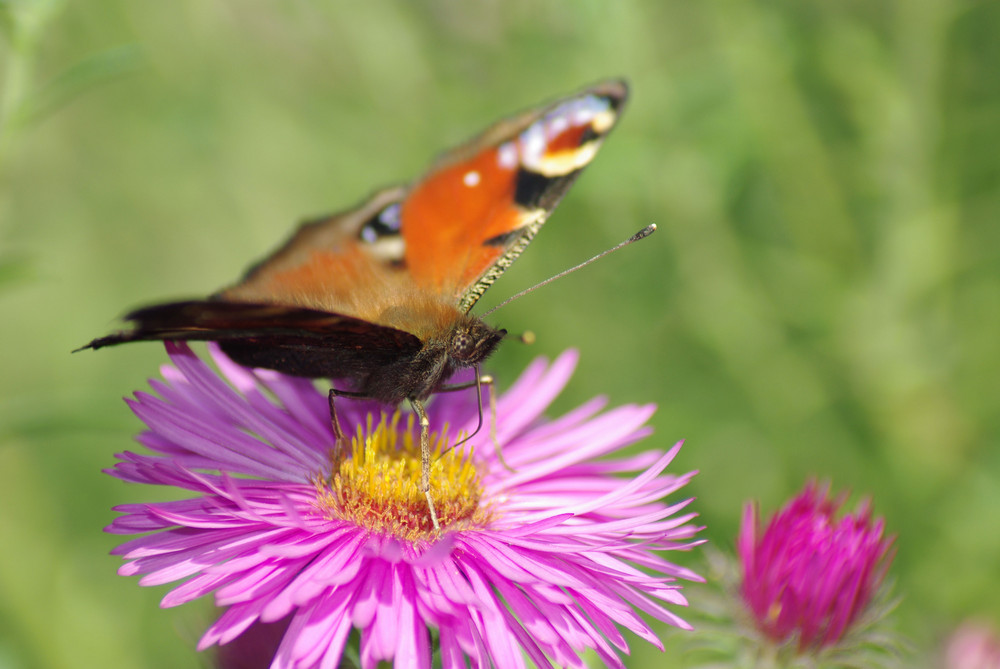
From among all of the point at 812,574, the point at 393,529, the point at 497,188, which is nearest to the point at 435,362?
the point at 393,529

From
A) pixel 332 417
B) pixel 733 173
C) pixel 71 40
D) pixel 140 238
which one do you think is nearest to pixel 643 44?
pixel 733 173

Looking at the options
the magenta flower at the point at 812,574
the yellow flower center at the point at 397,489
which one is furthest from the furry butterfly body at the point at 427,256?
the magenta flower at the point at 812,574

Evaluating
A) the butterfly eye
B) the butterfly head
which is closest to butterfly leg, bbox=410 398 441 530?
the butterfly head

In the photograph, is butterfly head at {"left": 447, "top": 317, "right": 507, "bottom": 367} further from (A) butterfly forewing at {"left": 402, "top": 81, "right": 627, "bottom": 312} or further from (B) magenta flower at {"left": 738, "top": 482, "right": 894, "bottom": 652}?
(B) magenta flower at {"left": 738, "top": 482, "right": 894, "bottom": 652}

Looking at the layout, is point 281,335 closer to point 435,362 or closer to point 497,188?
point 435,362

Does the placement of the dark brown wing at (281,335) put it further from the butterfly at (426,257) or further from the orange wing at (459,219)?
the orange wing at (459,219)

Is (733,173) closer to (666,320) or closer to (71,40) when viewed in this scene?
(666,320)
